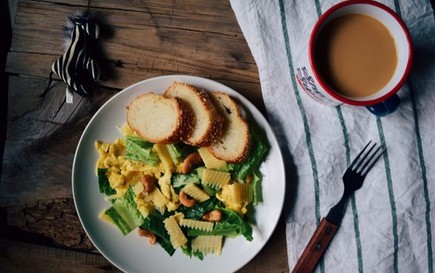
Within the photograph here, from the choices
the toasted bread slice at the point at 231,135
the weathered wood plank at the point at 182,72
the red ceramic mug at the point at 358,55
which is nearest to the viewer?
the red ceramic mug at the point at 358,55

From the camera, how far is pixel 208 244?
156cm

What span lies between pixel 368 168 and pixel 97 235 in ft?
2.80

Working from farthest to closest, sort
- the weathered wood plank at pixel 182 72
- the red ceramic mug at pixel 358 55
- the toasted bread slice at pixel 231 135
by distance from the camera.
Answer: the weathered wood plank at pixel 182 72 → the toasted bread slice at pixel 231 135 → the red ceramic mug at pixel 358 55

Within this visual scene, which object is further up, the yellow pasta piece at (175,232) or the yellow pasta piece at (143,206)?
the yellow pasta piece at (143,206)

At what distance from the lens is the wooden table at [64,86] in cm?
162

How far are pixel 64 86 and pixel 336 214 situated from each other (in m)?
0.94

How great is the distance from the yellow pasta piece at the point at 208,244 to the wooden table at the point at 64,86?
0.13m

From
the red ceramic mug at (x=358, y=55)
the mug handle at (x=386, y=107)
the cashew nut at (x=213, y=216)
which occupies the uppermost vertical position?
the red ceramic mug at (x=358, y=55)

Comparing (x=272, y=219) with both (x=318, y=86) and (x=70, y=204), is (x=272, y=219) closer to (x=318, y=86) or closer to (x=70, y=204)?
(x=318, y=86)

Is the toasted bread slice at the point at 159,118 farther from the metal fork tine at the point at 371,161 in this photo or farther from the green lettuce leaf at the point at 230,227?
the metal fork tine at the point at 371,161

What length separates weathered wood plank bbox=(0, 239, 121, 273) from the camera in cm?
163

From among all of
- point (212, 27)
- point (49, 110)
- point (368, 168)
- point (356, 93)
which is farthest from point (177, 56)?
point (368, 168)

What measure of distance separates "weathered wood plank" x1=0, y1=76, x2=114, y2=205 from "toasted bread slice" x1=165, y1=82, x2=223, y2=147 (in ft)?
1.12

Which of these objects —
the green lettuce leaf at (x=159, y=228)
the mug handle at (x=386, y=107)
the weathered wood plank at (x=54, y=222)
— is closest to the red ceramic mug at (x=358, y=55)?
the mug handle at (x=386, y=107)
